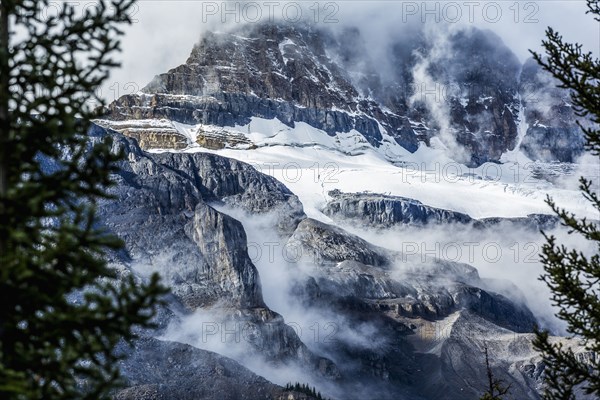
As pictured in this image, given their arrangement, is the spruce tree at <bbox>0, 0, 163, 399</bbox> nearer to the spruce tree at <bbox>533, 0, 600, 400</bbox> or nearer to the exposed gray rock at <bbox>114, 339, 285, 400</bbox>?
the spruce tree at <bbox>533, 0, 600, 400</bbox>

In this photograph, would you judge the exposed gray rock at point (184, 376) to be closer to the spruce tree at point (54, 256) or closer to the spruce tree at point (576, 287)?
the spruce tree at point (576, 287)

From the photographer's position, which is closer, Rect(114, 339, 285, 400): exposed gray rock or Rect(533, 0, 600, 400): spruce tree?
Rect(533, 0, 600, 400): spruce tree

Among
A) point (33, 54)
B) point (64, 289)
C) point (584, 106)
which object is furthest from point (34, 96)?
point (584, 106)

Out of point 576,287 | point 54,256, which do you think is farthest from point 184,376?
point 54,256

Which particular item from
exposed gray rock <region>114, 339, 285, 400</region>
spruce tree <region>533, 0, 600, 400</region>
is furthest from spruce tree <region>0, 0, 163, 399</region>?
exposed gray rock <region>114, 339, 285, 400</region>

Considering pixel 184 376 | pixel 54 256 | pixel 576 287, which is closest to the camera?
pixel 54 256

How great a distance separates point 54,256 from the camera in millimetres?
11070

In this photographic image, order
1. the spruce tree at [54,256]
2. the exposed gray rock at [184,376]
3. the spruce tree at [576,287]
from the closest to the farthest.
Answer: the spruce tree at [54,256] < the spruce tree at [576,287] < the exposed gray rock at [184,376]

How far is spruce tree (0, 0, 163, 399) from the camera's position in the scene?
10.9 meters

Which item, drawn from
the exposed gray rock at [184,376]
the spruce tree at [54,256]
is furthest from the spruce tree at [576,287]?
the exposed gray rock at [184,376]

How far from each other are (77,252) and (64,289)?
0.52 metres

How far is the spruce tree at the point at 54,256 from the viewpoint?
10859mm

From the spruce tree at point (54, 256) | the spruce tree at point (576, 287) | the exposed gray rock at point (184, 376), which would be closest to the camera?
the spruce tree at point (54, 256)

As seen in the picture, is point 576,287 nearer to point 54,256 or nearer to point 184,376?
point 54,256
